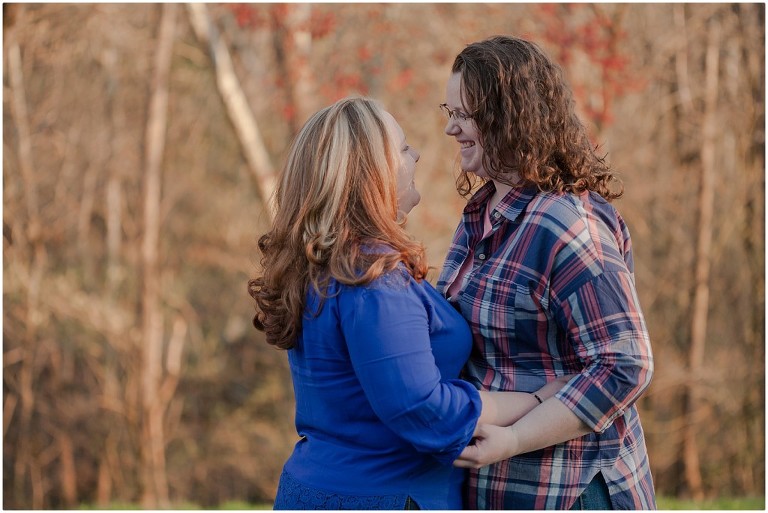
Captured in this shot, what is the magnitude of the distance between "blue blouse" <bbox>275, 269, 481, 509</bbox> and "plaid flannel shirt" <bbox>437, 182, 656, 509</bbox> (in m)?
0.10

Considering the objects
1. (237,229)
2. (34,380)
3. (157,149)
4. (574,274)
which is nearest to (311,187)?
(574,274)

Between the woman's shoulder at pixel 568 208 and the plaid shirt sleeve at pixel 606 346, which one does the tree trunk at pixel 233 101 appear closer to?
the woman's shoulder at pixel 568 208

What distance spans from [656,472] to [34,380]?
7142 mm

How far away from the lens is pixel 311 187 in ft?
6.88

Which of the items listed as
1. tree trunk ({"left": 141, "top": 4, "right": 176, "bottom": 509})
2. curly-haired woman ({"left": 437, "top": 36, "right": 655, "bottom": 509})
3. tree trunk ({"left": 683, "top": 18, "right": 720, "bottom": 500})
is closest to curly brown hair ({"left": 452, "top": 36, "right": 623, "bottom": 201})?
curly-haired woman ({"left": 437, "top": 36, "right": 655, "bottom": 509})

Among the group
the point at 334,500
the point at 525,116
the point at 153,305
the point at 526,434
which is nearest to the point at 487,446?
the point at 526,434

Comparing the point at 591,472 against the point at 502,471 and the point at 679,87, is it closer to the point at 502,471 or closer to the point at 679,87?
the point at 502,471

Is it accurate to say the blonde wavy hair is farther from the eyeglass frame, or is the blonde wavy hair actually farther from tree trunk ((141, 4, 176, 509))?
tree trunk ((141, 4, 176, 509))

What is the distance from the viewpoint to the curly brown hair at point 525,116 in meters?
2.15

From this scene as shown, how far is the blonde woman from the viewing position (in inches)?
76.0

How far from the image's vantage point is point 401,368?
1.90 m

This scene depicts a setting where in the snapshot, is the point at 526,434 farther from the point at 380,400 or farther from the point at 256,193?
the point at 256,193

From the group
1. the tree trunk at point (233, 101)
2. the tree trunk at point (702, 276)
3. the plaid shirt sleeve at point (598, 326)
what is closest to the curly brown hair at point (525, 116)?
the plaid shirt sleeve at point (598, 326)

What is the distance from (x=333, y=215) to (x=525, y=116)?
57cm
